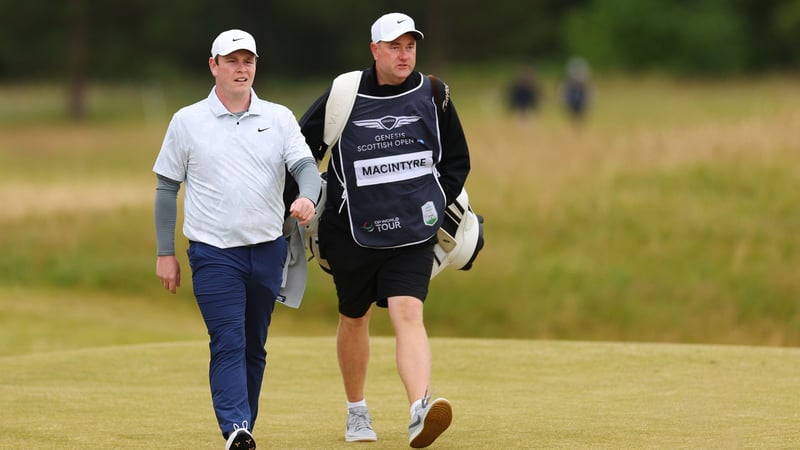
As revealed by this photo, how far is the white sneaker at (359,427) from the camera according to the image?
24.2 feet

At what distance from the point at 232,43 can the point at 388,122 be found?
870 millimetres

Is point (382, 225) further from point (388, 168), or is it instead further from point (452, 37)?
point (452, 37)

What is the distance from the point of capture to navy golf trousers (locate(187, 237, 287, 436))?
6.68m

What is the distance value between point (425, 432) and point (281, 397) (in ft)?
9.93

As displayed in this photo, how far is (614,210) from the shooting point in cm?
2191

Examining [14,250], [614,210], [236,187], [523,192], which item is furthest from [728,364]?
[14,250]

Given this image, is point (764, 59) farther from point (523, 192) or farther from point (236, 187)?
point (236, 187)

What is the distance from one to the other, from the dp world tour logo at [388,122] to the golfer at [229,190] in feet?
1.20

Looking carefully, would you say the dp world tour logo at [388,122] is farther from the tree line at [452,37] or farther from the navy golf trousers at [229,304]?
the tree line at [452,37]

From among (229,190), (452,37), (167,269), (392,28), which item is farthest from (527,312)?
(452,37)

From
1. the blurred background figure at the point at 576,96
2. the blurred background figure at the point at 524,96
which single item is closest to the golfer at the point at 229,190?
the blurred background figure at the point at 576,96

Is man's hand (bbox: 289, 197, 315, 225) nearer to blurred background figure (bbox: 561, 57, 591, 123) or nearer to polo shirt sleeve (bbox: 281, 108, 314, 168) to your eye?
polo shirt sleeve (bbox: 281, 108, 314, 168)

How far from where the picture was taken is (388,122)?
7.00 meters

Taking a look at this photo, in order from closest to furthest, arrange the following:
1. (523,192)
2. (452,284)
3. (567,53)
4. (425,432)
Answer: (425,432)
(452,284)
(523,192)
(567,53)
